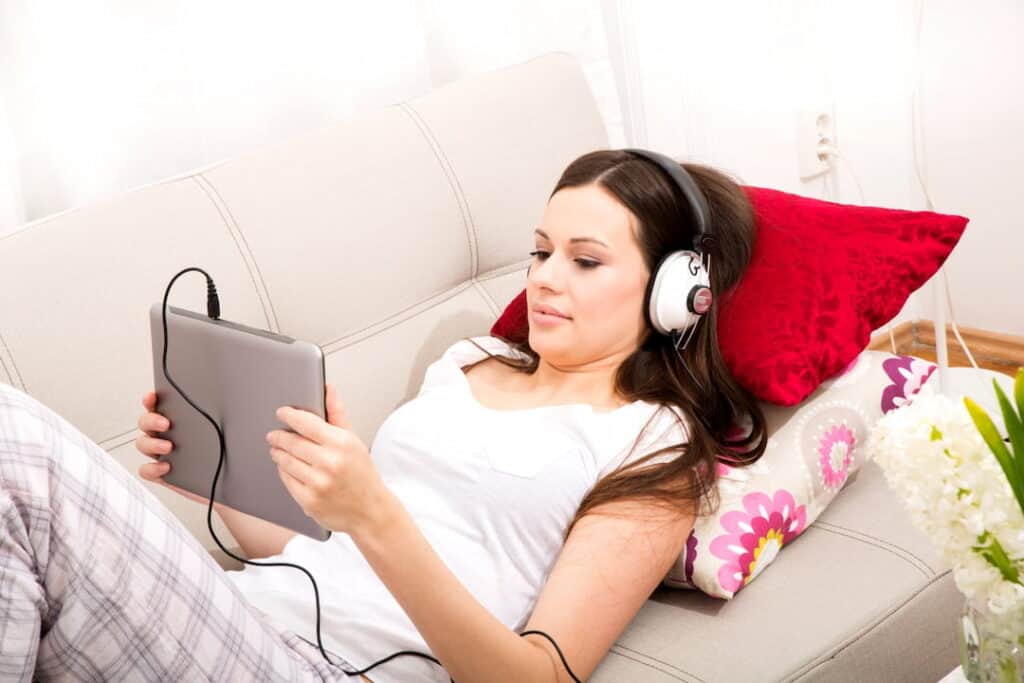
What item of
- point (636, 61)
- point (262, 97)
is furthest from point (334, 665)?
point (636, 61)

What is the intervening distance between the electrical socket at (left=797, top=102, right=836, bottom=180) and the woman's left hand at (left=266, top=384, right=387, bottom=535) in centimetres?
178

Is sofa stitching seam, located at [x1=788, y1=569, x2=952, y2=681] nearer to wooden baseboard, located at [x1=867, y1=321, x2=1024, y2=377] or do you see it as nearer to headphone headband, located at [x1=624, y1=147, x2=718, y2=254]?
headphone headband, located at [x1=624, y1=147, x2=718, y2=254]

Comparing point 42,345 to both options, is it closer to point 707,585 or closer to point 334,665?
point 334,665

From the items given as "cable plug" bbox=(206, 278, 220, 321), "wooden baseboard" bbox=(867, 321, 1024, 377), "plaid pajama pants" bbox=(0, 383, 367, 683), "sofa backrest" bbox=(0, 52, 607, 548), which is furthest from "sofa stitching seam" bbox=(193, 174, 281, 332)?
"wooden baseboard" bbox=(867, 321, 1024, 377)

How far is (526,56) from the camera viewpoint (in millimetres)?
2186

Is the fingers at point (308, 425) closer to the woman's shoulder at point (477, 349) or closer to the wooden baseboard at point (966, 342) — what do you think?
the woman's shoulder at point (477, 349)

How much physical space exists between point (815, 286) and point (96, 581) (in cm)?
92

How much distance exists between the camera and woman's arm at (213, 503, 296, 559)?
1.43 meters

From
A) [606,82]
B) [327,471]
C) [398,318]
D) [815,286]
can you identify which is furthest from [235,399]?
[606,82]

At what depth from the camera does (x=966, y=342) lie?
268 centimetres

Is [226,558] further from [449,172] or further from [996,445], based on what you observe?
[996,445]

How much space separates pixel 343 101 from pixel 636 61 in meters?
0.64

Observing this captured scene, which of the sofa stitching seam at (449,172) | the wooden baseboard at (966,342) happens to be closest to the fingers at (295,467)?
the sofa stitching seam at (449,172)

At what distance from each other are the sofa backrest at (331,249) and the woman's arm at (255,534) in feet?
0.19
